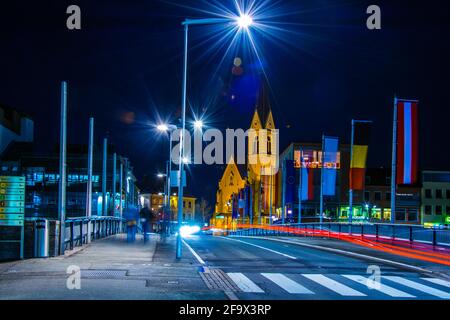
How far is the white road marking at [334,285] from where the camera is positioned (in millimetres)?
13314

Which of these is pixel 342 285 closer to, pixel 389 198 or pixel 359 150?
pixel 359 150

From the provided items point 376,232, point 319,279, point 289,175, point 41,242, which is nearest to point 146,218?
point 41,242

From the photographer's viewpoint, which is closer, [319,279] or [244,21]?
[319,279]

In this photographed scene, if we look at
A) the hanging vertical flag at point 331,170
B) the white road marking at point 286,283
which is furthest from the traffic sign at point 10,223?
the hanging vertical flag at point 331,170

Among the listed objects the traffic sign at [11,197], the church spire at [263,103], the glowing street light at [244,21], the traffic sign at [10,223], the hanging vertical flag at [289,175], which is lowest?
the traffic sign at [10,223]

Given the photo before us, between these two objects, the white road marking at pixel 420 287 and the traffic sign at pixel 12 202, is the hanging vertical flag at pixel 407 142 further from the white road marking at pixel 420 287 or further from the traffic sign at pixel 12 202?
the traffic sign at pixel 12 202

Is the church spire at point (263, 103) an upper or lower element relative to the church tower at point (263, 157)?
upper

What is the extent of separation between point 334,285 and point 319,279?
4.00 feet

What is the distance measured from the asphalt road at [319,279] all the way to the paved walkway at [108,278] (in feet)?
3.19

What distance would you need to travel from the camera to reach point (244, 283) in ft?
48.3

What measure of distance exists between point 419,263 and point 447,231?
943cm

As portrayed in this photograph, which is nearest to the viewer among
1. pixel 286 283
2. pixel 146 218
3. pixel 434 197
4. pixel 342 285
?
pixel 342 285
